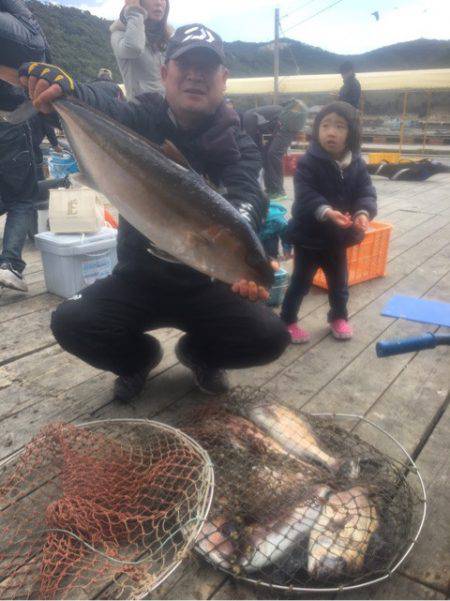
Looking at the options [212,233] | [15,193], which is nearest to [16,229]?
[15,193]

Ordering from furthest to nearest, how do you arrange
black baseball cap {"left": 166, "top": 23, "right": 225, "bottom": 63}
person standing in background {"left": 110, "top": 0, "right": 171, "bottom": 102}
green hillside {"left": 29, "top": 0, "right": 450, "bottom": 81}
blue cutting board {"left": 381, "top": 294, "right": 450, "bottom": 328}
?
green hillside {"left": 29, "top": 0, "right": 450, "bottom": 81} < person standing in background {"left": 110, "top": 0, "right": 171, "bottom": 102} < blue cutting board {"left": 381, "top": 294, "right": 450, "bottom": 328} < black baseball cap {"left": 166, "top": 23, "right": 225, "bottom": 63}

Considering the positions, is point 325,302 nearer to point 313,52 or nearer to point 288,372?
point 288,372

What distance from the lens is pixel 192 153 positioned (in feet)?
9.00

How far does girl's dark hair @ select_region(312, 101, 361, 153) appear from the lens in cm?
365

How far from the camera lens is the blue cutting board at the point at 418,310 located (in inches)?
163

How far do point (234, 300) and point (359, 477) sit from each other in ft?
3.81

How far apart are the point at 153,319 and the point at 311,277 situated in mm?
1610

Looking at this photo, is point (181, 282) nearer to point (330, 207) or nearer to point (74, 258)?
point (330, 207)

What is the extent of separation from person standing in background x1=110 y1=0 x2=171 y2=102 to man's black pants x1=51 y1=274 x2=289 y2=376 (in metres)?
2.98

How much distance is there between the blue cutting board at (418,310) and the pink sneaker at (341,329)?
624mm

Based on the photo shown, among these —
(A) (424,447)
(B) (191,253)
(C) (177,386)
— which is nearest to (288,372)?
(C) (177,386)

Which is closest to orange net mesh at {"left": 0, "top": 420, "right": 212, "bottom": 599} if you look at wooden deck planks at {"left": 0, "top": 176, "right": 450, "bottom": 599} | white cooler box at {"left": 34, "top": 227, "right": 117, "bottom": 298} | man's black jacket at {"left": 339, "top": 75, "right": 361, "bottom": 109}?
wooden deck planks at {"left": 0, "top": 176, "right": 450, "bottom": 599}

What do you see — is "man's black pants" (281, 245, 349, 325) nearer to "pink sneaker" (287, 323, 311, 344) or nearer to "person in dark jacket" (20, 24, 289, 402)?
"pink sneaker" (287, 323, 311, 344)

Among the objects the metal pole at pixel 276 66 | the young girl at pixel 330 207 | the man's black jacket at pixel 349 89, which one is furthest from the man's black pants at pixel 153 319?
the metal pole at pixel 276 66
